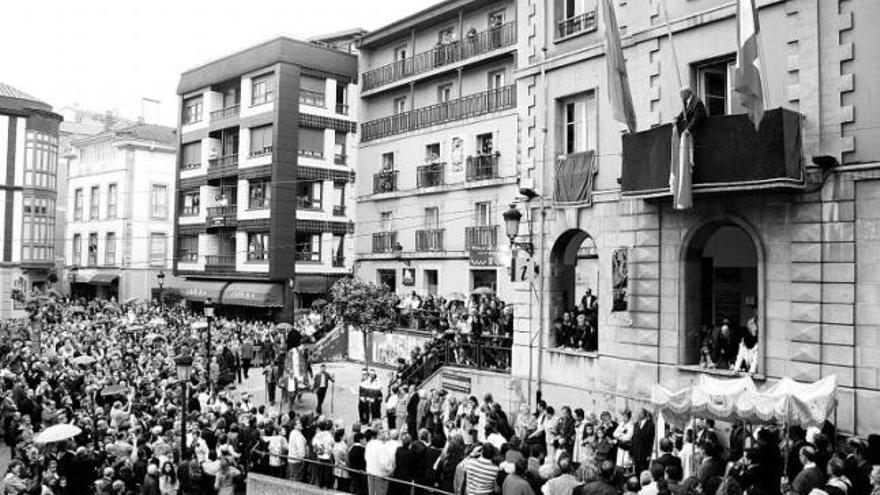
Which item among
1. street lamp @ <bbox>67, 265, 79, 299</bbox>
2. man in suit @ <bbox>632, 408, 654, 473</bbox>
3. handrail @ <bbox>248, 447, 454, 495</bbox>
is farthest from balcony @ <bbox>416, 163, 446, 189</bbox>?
street lamp @ <bbox>67, 265, 79, 299</bbox>

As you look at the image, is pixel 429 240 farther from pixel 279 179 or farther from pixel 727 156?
pixel 727 156

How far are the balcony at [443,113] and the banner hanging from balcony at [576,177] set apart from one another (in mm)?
14339

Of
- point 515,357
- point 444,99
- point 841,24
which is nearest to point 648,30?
point 841,24

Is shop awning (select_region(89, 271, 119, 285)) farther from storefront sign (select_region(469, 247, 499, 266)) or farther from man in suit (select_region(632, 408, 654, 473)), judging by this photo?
man in suit (select_region(632, 408, 654, 473))

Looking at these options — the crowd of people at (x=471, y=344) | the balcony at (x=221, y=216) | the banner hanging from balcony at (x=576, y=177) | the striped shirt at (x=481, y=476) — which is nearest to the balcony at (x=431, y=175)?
the crowd of people at (x=471, y=344)

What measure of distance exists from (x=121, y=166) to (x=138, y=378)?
1525 inches

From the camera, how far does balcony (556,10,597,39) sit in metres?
19.8

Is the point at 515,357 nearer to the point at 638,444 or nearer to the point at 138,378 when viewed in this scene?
the point at 638,444

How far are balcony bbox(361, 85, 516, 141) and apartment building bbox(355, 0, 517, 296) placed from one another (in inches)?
1.9

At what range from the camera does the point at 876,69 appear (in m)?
14.4

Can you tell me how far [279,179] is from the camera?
4384cm

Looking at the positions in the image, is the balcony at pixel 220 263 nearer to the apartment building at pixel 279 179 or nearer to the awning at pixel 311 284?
the apartment building at pixel 279 179

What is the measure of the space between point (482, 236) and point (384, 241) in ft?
24.2

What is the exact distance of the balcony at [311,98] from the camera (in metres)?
44.8
